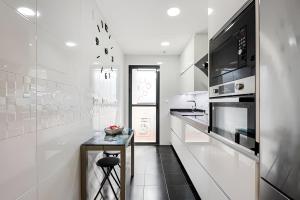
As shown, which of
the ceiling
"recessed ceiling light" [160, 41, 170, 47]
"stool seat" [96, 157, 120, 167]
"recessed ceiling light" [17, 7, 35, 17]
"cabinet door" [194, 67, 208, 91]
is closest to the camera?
"recessed ceiling light" [17, 7, 35, 17]

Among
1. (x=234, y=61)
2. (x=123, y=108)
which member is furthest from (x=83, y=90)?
(x=123, y=108)

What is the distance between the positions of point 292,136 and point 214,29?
1358mm

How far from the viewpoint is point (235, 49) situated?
1.36m

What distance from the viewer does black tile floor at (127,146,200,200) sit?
269cm

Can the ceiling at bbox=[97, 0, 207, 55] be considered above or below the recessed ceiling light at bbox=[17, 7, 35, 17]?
above

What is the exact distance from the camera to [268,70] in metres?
0.93

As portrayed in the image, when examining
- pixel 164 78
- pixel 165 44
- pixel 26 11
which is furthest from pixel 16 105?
pixel 164 78

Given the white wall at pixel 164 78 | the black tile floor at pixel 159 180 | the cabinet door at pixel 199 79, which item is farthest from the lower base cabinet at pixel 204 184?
the white wall at pixel 164 78

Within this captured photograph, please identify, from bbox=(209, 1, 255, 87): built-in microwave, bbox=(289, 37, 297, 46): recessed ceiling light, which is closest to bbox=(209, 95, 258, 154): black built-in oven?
bbox=(209, 1, 255, 87): built-in microwave

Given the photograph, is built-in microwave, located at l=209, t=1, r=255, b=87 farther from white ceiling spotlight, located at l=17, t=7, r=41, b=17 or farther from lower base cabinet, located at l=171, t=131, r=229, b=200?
white ceiling spotlight, located at l=17, t=7, r=41, b=17

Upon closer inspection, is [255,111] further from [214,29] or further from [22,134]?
[22,134]

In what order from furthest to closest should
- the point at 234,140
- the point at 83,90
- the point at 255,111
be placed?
1. the point at 83,90
2. the point at 234,140
3. the point at 255,111

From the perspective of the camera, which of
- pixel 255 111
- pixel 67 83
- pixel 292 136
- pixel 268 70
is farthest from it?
pixel 67 83

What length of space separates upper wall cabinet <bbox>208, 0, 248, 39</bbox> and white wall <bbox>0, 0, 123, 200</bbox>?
1273 mm
